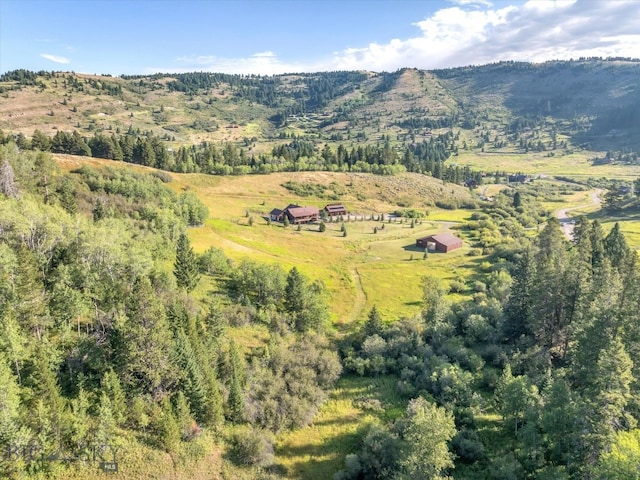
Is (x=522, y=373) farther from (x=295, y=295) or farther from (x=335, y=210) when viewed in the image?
(x=335, y=210)

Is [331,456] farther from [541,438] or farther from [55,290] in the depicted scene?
[55,290]

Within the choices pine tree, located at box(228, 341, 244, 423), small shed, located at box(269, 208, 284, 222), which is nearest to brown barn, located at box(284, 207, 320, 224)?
small shed, located at box(269, 208, 284, 222)

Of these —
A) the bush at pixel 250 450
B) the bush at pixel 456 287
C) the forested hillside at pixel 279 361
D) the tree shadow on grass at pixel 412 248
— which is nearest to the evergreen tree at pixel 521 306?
the forested hillside at pixel 279 361

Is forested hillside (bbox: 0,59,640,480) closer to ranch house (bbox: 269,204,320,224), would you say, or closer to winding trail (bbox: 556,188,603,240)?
ranch house (bbox: 269,204,320,224)

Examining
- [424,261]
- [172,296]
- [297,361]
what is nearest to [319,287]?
[297,361]

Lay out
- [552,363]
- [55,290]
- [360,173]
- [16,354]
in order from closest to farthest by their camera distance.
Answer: [16,354] → [55,290] → [552,363] → [360,173]

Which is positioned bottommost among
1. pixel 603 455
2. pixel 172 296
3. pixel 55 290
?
pixel 603 455

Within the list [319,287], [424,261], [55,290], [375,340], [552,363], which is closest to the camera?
[55,290]

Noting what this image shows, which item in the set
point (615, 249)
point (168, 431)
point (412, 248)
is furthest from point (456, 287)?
point (168, 431)
